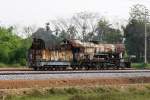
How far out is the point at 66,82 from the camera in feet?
117

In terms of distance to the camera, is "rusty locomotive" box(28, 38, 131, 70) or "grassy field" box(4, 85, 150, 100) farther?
"rusty locomotive" box(28, 38, 131, 70)

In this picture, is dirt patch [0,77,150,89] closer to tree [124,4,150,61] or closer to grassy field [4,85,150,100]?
grassy field [4,85,150,100]

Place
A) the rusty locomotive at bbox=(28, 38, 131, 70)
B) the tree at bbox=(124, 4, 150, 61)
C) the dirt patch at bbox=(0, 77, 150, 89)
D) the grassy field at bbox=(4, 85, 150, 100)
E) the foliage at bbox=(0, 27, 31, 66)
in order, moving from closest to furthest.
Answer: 1. the grassy field at bbox=(4, 85, 150, 100)
2. the dirt patch at bbox=(0, 77, 150, 89)
3. the rusty locomotive at bbox=(28, 38, 131, 70)
4. the foliage at bbox=(0, 27, 31, 66)
5. the tree at bbox=(124, 4, 150, 61)

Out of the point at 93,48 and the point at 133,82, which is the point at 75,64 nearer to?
the point at 93,48

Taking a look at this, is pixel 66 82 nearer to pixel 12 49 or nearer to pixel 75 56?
pixel 75 56

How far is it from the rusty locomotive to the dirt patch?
45.8 ft

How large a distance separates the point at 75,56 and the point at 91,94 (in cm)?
2344

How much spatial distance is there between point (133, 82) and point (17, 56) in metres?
32.2

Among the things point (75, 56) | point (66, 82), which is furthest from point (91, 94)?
point (75, 56)

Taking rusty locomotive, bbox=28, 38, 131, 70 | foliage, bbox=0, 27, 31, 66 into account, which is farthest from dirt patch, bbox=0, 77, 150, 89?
foliage, bbox=0, 27, 31, 66

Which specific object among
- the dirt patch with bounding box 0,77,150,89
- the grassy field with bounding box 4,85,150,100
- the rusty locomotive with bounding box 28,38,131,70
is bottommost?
the grassy field with bounding box 4,85,150,100

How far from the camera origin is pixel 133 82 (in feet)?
132

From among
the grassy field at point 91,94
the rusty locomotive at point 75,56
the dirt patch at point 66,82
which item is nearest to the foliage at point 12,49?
the rusty locomotive at point 75,56

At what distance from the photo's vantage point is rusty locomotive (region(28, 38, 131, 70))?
52812 mm
